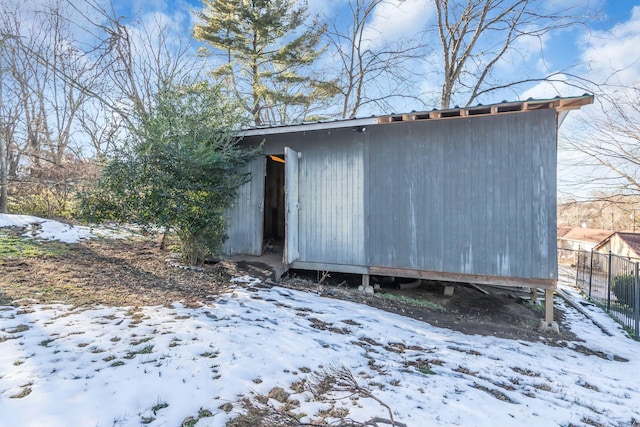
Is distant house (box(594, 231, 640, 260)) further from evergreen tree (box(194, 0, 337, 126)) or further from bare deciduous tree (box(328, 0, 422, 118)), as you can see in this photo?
evergreen tree (box(194, 0, 337, 126))

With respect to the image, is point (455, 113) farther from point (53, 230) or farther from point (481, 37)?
point (481, 37)

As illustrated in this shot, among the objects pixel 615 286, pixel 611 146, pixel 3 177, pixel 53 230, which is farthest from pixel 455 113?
pixel 611 146

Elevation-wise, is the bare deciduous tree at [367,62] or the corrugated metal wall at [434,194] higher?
the bare deciduous tree at [367,62]

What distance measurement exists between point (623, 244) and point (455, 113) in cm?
1731

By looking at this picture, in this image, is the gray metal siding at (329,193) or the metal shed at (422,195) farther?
the gray metal siding at (329,193)

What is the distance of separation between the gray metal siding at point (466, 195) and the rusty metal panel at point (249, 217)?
206cm

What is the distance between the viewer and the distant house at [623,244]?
12.9 metres

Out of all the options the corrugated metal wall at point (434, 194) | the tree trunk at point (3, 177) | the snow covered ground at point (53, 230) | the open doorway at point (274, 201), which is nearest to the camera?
the corrugated metal wall at point (434, 194)

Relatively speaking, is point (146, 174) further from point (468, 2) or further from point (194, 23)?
point (468, 2)

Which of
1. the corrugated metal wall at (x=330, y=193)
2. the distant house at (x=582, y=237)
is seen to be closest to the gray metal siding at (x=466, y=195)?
the corrugated metal wall at (x=330, y=193)

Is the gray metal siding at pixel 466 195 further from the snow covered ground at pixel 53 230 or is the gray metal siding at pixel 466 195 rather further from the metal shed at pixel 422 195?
the snow covered ground at pixel 53 230

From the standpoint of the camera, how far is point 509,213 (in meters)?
4.57

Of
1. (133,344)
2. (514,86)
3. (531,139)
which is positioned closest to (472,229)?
(531,139)

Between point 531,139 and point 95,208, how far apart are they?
6.40m
